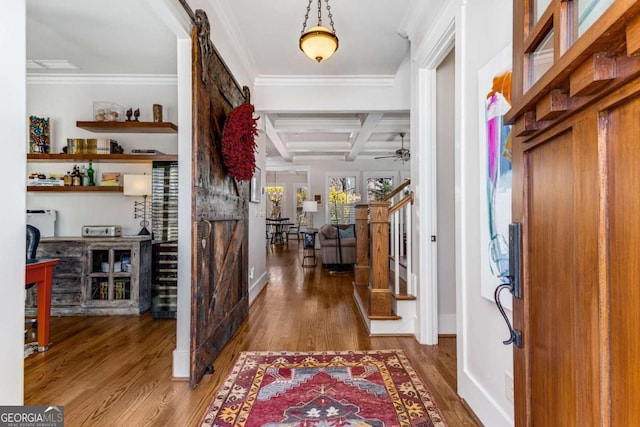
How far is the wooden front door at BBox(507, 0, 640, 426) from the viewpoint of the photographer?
491mm

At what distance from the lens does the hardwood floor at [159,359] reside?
183 cm

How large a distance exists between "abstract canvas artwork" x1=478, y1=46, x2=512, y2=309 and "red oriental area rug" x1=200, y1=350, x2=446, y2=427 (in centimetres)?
84

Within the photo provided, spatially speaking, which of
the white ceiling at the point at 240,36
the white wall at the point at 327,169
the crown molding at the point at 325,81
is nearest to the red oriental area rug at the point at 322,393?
the white ceiling at the point at 240,36

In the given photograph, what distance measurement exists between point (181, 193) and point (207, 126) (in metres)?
0.53

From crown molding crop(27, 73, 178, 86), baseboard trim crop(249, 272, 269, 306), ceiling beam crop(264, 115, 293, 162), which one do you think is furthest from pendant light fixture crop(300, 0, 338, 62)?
baseboard trim crop(249, 272, 269, 306)

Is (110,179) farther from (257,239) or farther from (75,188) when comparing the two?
(257,239)

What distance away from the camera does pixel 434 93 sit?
282 centimetres

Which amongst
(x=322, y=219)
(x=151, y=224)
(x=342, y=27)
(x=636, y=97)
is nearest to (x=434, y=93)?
(x=342, y=27)

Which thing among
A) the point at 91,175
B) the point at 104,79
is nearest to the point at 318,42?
the point at 104,79

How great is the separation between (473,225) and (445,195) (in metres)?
1.26

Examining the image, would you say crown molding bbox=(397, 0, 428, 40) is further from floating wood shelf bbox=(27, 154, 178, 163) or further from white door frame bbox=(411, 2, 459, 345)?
floating wood shelf bbox=(27, 154, 178, 163)

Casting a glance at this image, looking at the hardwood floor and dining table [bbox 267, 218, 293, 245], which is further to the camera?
dining table [bbox 267, 218, 293, 245]

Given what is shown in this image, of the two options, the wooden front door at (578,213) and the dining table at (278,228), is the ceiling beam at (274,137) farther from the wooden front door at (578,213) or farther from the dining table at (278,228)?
the wooden front door at (578,213)

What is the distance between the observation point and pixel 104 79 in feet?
12.8
